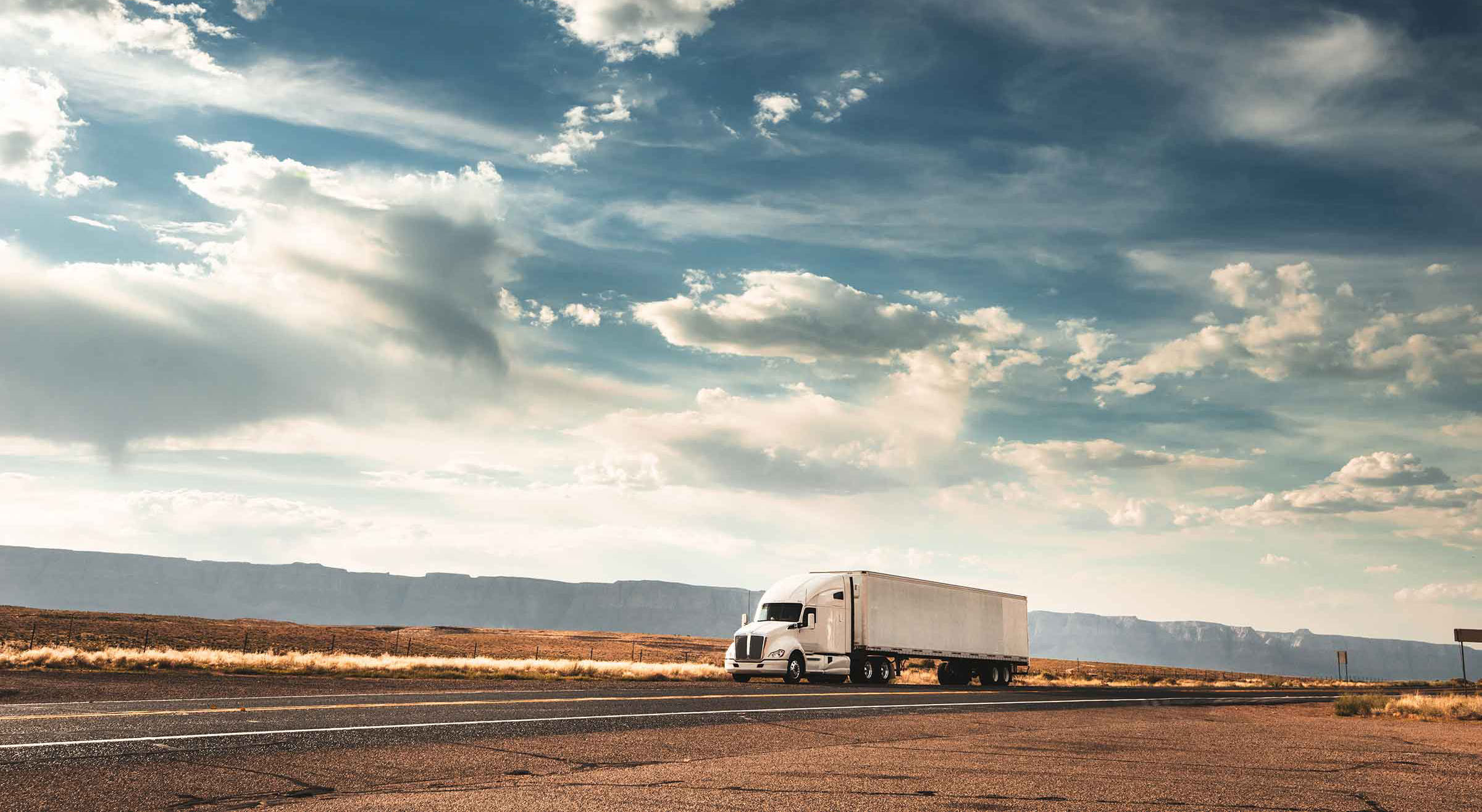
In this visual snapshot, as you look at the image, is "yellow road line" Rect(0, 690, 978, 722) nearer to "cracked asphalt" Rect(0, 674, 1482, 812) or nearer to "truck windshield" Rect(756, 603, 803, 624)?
"cracked asphalt" Rect(0, 674, 1482, 812)

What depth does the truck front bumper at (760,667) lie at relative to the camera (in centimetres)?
3152

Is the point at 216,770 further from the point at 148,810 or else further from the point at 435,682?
the point at 435,682

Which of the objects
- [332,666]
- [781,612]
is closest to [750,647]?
[781,612]

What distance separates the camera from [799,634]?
3247 cm

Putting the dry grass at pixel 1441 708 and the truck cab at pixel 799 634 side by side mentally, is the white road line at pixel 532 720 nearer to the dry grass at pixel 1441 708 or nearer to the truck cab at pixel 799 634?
the dry grass at pixel 1441 708

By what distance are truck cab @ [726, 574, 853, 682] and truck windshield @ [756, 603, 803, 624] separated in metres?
0.02

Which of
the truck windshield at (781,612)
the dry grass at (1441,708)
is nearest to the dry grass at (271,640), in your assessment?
the truck windshield at (781,612)

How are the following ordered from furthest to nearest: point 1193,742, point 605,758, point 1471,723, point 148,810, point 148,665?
point 148,665 < point 1471,723 < point 1193,742 < point 605,758 < point 148,810

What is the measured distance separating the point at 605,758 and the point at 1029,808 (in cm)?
461

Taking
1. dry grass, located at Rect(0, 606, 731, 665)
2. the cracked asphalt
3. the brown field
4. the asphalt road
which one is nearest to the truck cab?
the brown field

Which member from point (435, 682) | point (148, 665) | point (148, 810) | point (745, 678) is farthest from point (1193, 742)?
point (148, 665)

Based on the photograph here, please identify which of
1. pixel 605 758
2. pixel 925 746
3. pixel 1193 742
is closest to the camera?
pixel 605 758

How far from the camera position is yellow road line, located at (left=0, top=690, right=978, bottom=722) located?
12.8m

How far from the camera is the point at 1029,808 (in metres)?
8.21
